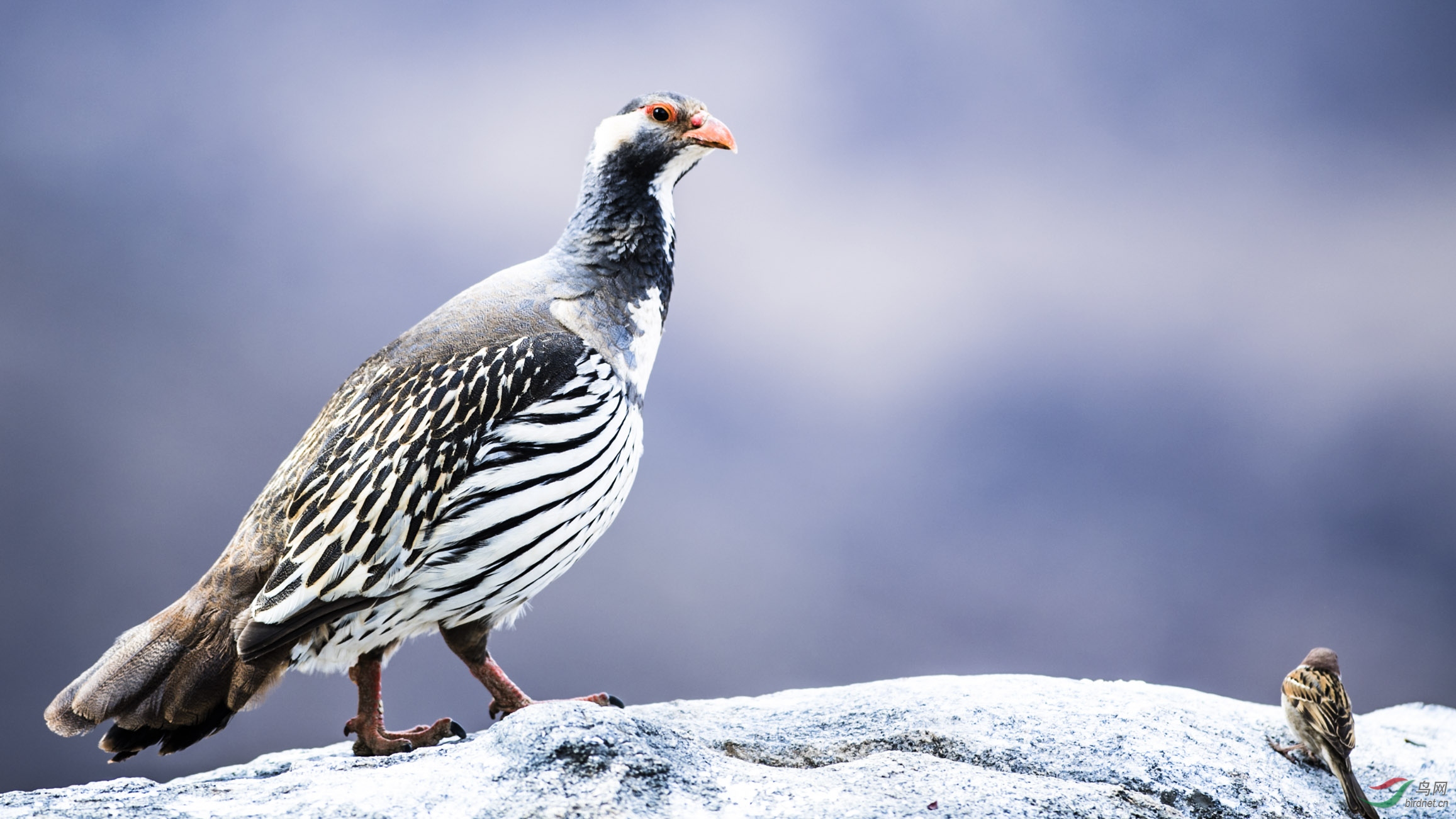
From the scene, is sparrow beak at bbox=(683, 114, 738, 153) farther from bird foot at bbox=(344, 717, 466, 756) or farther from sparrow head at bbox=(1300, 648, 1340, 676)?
sparrow head at bbox=(1300, 648, 1340, 676)

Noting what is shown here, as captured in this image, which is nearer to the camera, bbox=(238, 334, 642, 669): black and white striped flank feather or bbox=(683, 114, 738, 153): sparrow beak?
bbox=(238, 334, 642, 669): black and white striped flank feather

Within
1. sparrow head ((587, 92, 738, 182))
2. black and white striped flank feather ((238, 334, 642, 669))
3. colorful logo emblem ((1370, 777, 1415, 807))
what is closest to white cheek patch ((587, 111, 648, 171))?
sparrow head ((587, 92, 738, 182))

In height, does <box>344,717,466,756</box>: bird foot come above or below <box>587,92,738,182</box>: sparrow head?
below

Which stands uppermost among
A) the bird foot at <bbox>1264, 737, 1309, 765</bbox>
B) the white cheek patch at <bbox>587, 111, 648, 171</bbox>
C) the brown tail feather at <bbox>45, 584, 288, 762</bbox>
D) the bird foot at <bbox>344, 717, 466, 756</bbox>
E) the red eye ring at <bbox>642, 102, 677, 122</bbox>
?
the red eye ring at <bbox>642, 102, 677, 122</bbox>

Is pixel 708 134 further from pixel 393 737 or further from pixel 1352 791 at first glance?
pixel 1352 791

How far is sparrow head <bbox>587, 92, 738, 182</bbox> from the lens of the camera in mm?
4695

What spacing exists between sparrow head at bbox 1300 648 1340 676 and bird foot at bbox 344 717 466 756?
339cm

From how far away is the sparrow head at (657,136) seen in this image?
4.70 metres

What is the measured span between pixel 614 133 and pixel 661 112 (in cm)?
23

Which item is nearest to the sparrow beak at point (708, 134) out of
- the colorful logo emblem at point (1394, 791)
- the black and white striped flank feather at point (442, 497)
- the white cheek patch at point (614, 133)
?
the white cheek patch at point (614, 133)

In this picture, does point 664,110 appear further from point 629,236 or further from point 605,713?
point 605,713

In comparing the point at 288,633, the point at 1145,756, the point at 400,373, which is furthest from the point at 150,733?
the point at 1145,756

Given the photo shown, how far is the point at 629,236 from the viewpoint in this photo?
4648 millimetres

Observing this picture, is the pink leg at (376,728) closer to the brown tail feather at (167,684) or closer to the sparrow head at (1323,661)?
the brown tail feather at (167,684)
